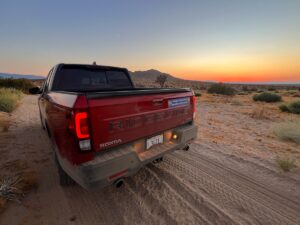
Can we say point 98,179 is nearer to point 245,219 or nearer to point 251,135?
point 245,219

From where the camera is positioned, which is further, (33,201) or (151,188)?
(151,188)

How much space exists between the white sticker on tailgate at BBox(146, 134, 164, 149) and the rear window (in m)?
1.84

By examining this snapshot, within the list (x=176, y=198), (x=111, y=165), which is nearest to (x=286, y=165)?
(x=176, y=198)

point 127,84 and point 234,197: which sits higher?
point 127,84

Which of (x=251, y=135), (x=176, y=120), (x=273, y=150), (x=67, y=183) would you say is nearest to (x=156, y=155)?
(x=176, y=120)

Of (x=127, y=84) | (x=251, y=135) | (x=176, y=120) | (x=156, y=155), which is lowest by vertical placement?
(x=251, y=135)

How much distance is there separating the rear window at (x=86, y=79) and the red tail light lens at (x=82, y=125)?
2.04m

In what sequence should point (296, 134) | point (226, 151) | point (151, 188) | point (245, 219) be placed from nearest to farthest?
point (245, 219) < point (151, 188) < point (226, 151) < point (296, 134)

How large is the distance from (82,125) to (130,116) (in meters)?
0.60

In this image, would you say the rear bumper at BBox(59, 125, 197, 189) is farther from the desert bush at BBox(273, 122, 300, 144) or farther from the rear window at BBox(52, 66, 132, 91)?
the desert bush at BBox(273, 122, 300, 144)

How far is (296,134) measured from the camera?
5762 mm

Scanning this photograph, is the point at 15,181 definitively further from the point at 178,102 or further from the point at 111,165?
the point at 178,102

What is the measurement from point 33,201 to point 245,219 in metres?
2.95

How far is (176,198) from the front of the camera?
102 inches
